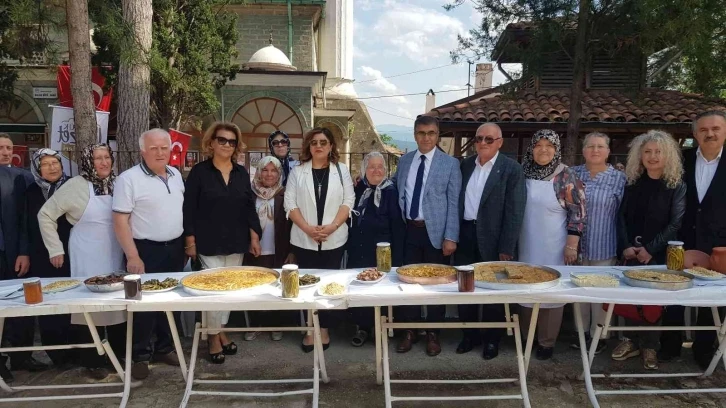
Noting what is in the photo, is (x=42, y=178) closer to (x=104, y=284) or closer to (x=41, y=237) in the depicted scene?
(x=41, y=237)

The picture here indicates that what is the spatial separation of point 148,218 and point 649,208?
11.9 feet

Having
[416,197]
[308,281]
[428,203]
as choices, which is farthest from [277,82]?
[308,281]

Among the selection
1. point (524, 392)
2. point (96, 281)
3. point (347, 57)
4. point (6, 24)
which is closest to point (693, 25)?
point (524, 392)

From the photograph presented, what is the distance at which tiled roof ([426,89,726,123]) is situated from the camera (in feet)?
30.5

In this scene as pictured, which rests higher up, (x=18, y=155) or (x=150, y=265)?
(x=18, y=155)

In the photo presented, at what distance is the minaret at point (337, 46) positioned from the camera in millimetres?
18688

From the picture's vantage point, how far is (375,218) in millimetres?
3676

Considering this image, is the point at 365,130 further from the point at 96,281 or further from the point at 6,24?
the point at 96,281

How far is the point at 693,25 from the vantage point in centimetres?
563

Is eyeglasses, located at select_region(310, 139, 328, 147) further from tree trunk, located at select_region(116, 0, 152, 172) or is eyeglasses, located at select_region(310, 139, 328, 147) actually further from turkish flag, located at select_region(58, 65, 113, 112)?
turkish flag, located at select_region(58, 65, 113, 112)

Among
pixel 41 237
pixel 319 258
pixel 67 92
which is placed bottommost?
pixel 319 258

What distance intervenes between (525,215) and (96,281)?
9.63 feet

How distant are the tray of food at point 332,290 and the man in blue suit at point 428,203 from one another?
105cm

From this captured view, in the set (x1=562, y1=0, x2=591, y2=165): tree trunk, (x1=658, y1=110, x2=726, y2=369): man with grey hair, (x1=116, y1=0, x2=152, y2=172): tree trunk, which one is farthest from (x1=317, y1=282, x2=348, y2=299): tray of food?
(x1=562, y1=0, x2=591, y2=165): tree trunk
